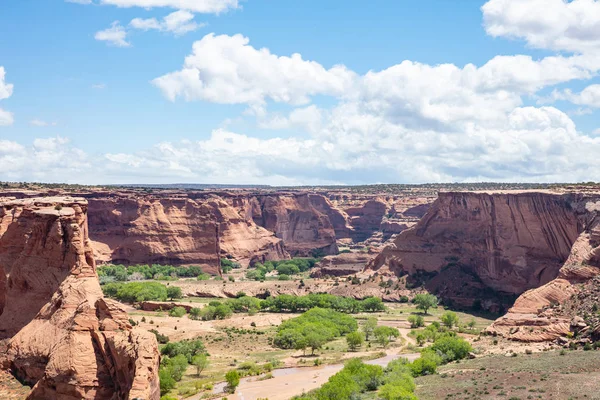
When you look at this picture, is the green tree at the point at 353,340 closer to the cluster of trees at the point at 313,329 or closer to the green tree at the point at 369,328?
the cluster of trees at the point at 313,329

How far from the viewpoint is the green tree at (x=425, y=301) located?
9006cm

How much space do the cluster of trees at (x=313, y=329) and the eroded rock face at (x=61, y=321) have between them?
3102 cm

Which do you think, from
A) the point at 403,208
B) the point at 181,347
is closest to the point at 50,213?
the point at 181,347

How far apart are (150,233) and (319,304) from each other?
1731 inches

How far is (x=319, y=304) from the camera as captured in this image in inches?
3573

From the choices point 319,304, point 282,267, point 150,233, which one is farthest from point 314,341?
point 282,267

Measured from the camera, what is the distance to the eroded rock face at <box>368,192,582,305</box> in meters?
81.5

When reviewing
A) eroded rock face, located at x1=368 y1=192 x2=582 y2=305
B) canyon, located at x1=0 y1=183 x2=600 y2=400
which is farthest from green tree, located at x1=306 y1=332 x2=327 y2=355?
eroded rock face, located at x1=368 y1=192 x2=582 y2=305

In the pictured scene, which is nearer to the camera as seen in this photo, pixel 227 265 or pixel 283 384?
pixel 283 384

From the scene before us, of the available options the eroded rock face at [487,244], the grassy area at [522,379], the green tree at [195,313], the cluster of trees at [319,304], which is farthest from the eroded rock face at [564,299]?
the green tree at [195,313]

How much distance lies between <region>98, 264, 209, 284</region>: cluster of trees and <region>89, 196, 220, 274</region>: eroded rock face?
8.55ft

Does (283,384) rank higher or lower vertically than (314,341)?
lower

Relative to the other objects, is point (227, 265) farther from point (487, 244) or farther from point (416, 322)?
point (416, 322)

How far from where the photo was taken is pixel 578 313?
198ft
